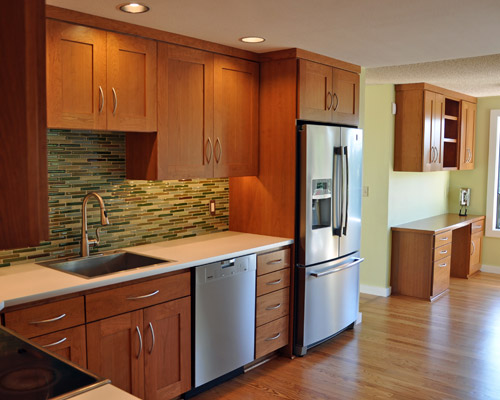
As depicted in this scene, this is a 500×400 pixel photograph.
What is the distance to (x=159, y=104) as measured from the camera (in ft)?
10.3

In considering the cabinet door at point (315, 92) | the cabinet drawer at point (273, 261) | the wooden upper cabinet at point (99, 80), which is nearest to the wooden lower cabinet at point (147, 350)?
the cabinet drawer at point (273, 261)

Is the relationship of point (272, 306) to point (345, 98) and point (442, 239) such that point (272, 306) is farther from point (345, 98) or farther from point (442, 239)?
A: point (442, 239)

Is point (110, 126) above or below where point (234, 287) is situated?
above

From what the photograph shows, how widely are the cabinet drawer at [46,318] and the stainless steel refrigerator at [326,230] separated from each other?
1776 mm

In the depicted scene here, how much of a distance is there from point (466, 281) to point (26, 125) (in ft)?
20.9

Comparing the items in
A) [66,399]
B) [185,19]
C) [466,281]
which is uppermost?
[185,19]

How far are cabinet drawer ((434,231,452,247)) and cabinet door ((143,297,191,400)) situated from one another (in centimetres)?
329

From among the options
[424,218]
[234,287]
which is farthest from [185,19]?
[424,218]

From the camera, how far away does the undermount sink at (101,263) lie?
291cm

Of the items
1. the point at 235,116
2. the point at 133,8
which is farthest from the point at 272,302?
the point at 133,8

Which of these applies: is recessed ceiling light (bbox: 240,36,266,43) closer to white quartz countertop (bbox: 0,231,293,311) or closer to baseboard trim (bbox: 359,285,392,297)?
white quartz countertop (bbox: 0,231,293,311)

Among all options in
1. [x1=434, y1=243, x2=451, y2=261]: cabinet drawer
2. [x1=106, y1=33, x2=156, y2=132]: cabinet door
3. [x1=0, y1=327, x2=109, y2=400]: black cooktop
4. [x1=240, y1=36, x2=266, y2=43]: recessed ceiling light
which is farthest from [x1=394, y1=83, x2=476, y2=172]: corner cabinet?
[x1=0, y1=327, x2=109, y2=400]: black cooktop

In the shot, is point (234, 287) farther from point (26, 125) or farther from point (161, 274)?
point (26, 125)

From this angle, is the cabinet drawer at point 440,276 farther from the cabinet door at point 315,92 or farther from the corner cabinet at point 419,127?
the cabinet door at point 315,92
